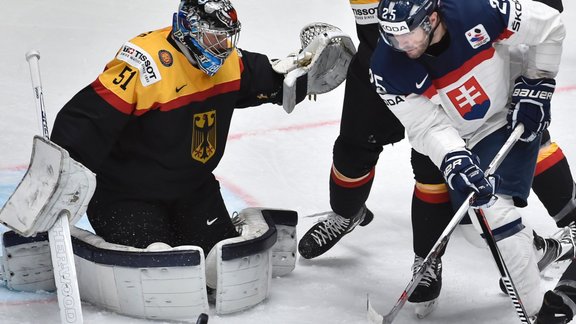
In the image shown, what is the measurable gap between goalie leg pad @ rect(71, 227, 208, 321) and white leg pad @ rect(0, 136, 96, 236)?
0.61 ft

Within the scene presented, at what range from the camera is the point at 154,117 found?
2.99 m

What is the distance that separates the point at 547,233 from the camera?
3.74m

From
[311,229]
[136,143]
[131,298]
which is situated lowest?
[311,229]

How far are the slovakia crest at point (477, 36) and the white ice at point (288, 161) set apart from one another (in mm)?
787

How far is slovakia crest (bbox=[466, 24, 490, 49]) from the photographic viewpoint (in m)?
2.79

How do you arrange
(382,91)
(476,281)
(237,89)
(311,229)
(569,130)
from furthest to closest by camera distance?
(569,130) < (311,229) < (476,281) < (237,89) < (382,91)

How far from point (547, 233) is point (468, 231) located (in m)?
0.81

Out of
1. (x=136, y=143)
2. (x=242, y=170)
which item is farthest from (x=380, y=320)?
(x=242, y=170)

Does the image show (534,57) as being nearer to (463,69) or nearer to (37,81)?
(463,69)

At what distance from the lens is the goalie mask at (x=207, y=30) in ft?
9.61

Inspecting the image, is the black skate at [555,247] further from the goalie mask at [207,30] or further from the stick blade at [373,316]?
the goalie mask at [207,30]

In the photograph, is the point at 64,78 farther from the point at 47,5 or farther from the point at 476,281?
the point at 476,281

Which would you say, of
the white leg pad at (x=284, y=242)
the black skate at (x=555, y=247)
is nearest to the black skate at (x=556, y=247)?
the black skate at (x=555, y=247)

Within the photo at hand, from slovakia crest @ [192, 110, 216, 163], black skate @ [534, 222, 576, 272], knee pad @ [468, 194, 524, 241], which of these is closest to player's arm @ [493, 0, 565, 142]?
knee pad @ [468, 194, 524, 241]
